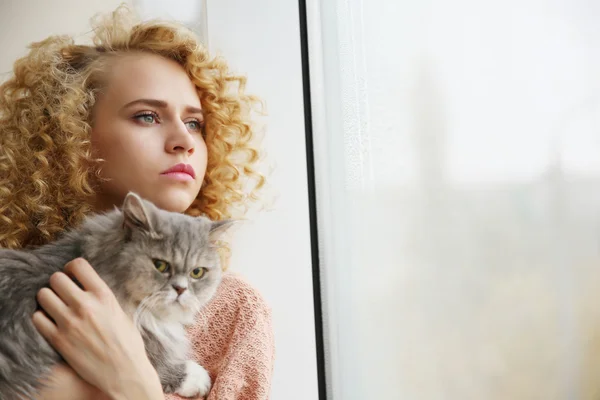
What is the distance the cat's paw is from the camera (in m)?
1.01

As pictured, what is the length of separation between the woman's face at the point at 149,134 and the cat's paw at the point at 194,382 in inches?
10.4

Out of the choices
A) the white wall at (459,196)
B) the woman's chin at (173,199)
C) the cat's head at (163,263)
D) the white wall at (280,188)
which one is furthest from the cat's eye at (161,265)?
the white wall at (459,196)

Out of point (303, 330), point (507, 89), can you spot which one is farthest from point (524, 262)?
point (303, 330)

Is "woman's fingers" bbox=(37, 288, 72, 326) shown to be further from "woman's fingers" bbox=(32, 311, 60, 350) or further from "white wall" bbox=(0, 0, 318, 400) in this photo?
"white wall" bbox=(0, 0, 318, 400)

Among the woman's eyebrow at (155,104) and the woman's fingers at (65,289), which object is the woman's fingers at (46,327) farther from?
the woman's eyebrow at (155,104)

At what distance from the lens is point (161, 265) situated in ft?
3.20

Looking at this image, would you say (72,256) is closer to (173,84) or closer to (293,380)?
(173,84)

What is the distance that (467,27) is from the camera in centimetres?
129

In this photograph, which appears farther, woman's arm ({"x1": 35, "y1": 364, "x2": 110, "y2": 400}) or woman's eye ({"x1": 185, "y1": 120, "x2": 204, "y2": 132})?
woman's eye ({"x1": 185, "y1": 120, "x2": 204, "y2": 132})

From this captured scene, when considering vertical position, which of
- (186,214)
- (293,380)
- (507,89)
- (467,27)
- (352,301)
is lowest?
(293,380)

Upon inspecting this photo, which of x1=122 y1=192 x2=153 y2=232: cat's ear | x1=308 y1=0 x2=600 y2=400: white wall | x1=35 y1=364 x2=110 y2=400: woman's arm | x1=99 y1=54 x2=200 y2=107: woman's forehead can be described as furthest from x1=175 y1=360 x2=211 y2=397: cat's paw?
x1=99 y1=54 x2=200 y2=107: woman's forehead

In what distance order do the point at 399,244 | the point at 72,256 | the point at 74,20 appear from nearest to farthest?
the point at 72,256 < the point at 74,20 < the point at 399,244

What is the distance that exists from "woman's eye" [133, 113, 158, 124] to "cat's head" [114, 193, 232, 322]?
0.47 ft

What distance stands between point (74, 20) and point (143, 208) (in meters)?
0.37
